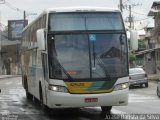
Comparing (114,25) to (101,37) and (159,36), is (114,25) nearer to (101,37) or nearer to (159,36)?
(101,37)

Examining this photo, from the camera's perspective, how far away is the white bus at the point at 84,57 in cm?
1501

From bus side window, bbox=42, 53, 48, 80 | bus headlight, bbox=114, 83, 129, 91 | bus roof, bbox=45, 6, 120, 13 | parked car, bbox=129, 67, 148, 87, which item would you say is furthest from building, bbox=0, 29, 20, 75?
bus headlight, bbox=114, 83, 129, 91

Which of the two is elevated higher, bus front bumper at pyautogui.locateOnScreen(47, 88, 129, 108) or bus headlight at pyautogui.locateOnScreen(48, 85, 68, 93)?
bus headlight at pyautogui.locateOnScreen(48, 85, 68, 93)

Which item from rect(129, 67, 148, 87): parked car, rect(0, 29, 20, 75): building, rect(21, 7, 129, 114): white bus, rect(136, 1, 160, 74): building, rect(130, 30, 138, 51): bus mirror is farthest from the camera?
rect(0, 29, 20, 75): building

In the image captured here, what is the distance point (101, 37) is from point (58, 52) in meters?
1.39

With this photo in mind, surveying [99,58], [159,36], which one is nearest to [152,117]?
[99,58]

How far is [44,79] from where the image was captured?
16406 millimetres

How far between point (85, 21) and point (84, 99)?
2.48 meters

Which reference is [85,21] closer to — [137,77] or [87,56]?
[87,56]

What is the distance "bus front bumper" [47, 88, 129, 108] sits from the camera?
1489 cm

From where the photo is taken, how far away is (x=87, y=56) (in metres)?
15.3

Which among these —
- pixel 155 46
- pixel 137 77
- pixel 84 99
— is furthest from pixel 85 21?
pixel 155 46

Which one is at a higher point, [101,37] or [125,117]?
[101,37]

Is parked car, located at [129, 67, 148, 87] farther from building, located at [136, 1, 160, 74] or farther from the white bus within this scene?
the white bus
